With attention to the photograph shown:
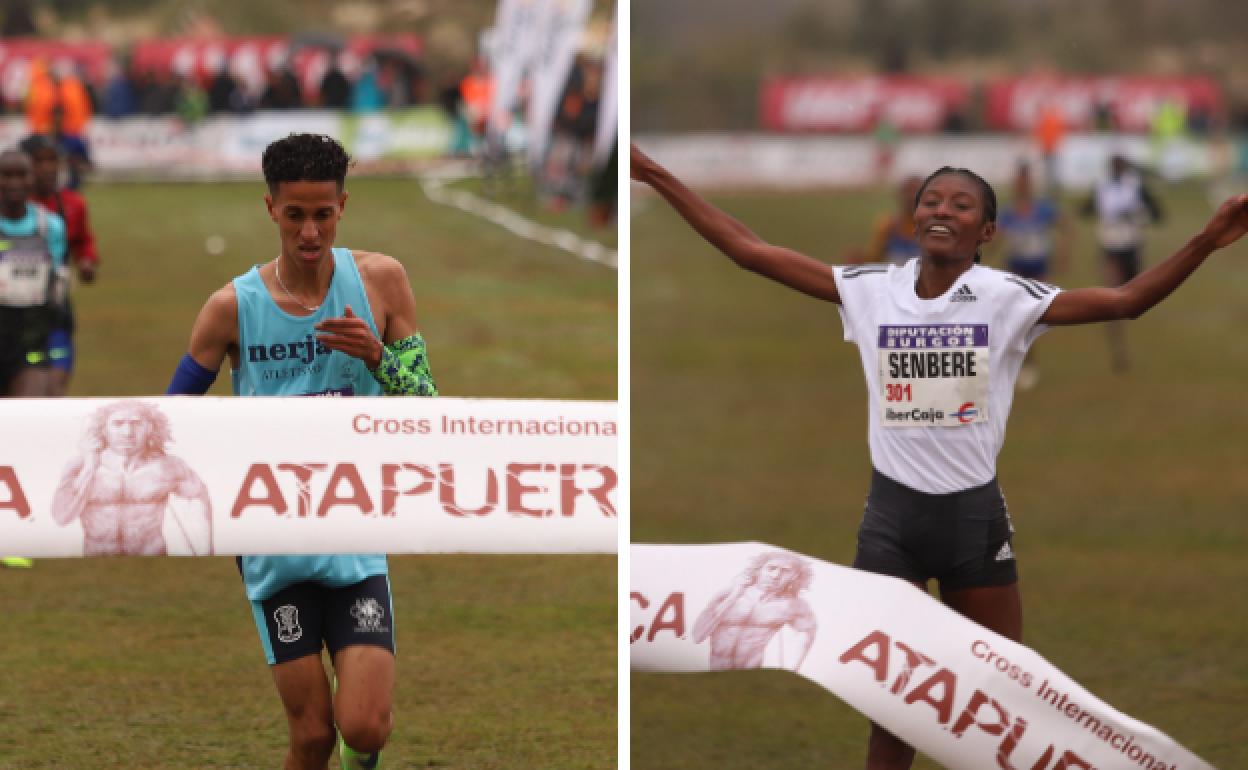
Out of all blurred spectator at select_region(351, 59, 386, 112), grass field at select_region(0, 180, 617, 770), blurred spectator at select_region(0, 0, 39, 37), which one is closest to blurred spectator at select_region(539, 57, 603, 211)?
blurred spectator at select_region(351, 59, 386, 112)

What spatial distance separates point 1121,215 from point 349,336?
1826 cm

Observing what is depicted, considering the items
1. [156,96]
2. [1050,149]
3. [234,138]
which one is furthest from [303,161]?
[1050,149]

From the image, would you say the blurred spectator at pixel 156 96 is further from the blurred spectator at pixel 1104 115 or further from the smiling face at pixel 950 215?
the blurred spectator at pixel 1104 115

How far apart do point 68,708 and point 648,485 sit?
25.5ft

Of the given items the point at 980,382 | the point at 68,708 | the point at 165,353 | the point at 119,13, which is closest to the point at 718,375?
the point at 165,353

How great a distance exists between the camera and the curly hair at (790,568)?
6.27m

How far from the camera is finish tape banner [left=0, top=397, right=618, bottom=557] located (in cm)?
636

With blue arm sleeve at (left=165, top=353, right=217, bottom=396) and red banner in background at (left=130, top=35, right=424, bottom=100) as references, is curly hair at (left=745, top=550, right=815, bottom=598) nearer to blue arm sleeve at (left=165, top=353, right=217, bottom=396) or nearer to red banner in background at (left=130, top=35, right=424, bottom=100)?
blue arm sleeve at (left=165, top=353, right=217, bottom=396)

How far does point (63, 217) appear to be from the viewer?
13172 millimetres

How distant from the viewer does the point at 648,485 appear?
634 inches

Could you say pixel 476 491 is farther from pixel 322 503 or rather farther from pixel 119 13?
pixel 119 13

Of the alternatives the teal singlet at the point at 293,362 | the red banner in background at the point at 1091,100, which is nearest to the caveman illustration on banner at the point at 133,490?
the teal singlet at the point at 293,362

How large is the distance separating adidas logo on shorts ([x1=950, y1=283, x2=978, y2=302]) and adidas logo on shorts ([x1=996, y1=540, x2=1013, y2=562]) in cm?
85

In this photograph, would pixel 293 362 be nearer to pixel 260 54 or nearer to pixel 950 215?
pixel 950 215
